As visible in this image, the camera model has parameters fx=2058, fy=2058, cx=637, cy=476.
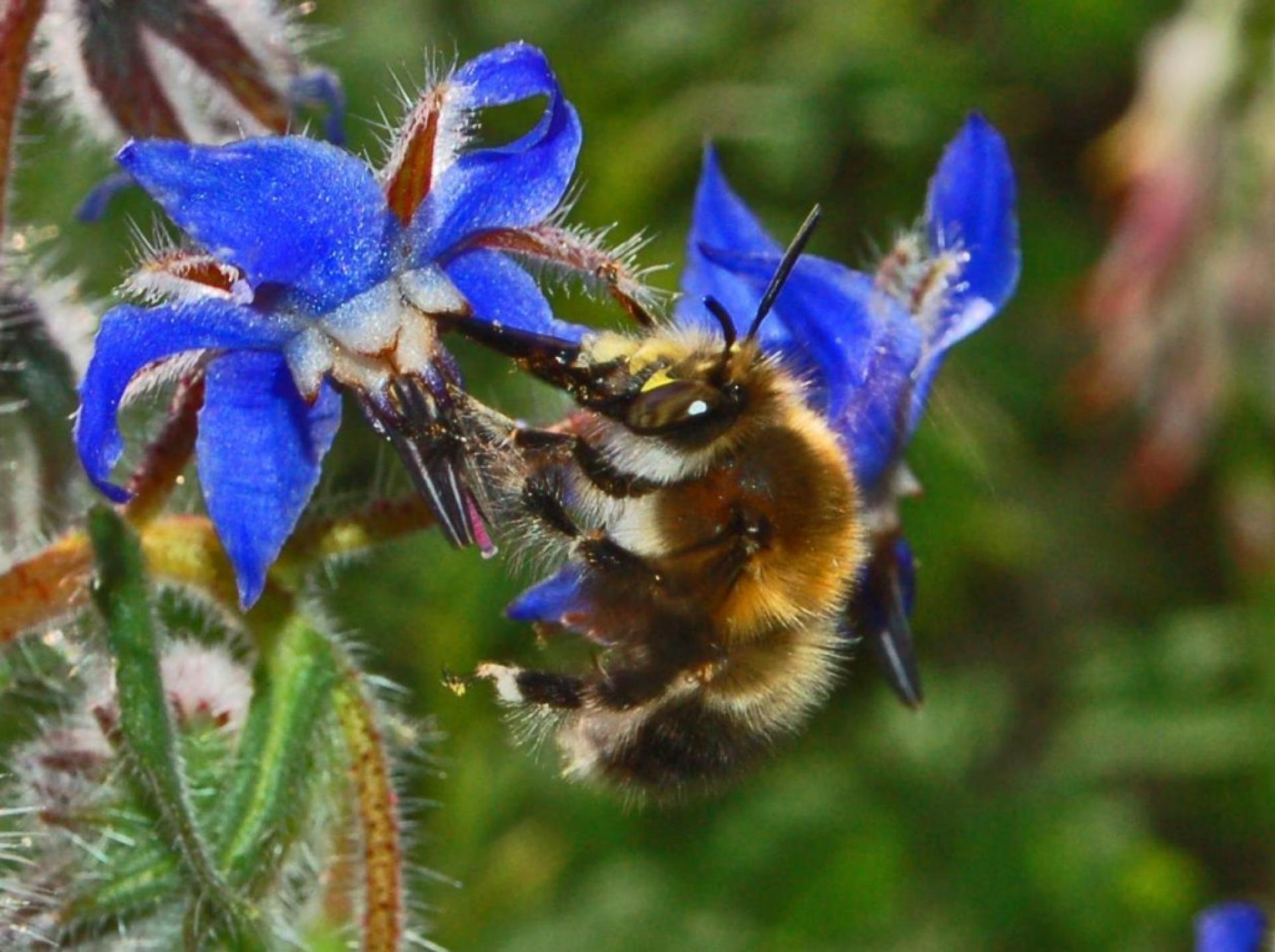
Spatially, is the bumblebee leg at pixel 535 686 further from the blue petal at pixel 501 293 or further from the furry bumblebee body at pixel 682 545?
the blue petal at pixel 501 293

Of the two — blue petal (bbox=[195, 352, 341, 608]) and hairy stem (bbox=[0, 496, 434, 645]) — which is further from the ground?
blue petal (bbox=[195, 352, 341, 608])

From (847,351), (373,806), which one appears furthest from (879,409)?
(373,806)

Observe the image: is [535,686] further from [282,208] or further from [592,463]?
[282,208]

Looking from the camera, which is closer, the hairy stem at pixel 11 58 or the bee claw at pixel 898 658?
the hairy stem at pixel 11 58

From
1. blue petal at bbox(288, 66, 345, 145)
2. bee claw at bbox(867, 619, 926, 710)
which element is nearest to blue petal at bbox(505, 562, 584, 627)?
bee claw at bbox(867, 619, 926, 710)

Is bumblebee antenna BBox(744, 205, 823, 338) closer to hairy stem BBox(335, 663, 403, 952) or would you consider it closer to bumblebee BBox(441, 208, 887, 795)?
bumblebee BBox(441, 208, 887, 795)

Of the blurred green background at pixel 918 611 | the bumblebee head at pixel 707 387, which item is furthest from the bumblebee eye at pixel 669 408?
the blurred green background at pixel 918 611
